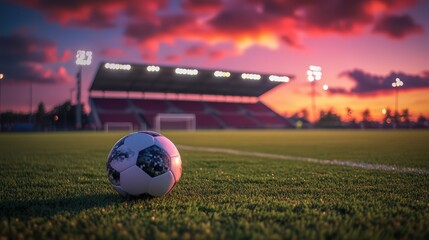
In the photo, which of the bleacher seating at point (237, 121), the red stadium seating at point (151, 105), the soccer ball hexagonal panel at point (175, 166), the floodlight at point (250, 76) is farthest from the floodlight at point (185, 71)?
the soccer ball hexagonal panel at point (175, 166)

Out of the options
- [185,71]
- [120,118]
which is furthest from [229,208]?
[120,118]

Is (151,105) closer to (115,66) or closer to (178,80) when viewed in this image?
(178,80)

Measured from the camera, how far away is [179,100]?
204 feet

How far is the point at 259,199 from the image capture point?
4.24m

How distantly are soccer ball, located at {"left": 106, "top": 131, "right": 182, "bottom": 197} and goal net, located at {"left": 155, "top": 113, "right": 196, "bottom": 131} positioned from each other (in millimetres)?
48412

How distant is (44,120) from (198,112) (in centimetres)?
3449

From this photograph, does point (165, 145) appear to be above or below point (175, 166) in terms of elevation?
above

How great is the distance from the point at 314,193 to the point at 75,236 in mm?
3118

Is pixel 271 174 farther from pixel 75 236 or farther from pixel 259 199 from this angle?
pixel 75 236

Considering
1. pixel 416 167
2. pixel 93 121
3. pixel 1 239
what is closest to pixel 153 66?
pixel 93 121

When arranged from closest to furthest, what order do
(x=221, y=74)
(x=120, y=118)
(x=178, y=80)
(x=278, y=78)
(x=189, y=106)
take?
1. (x=221, y=74)
2. (x=120, y=118)
3. (x=178, y=80)
4. (x=278, y=78)
5. (x=189, y=106)

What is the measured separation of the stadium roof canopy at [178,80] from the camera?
47.9 meters

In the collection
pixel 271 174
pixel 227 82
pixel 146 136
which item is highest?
pixel 227 82

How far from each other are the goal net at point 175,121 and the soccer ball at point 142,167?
48.4 metres
